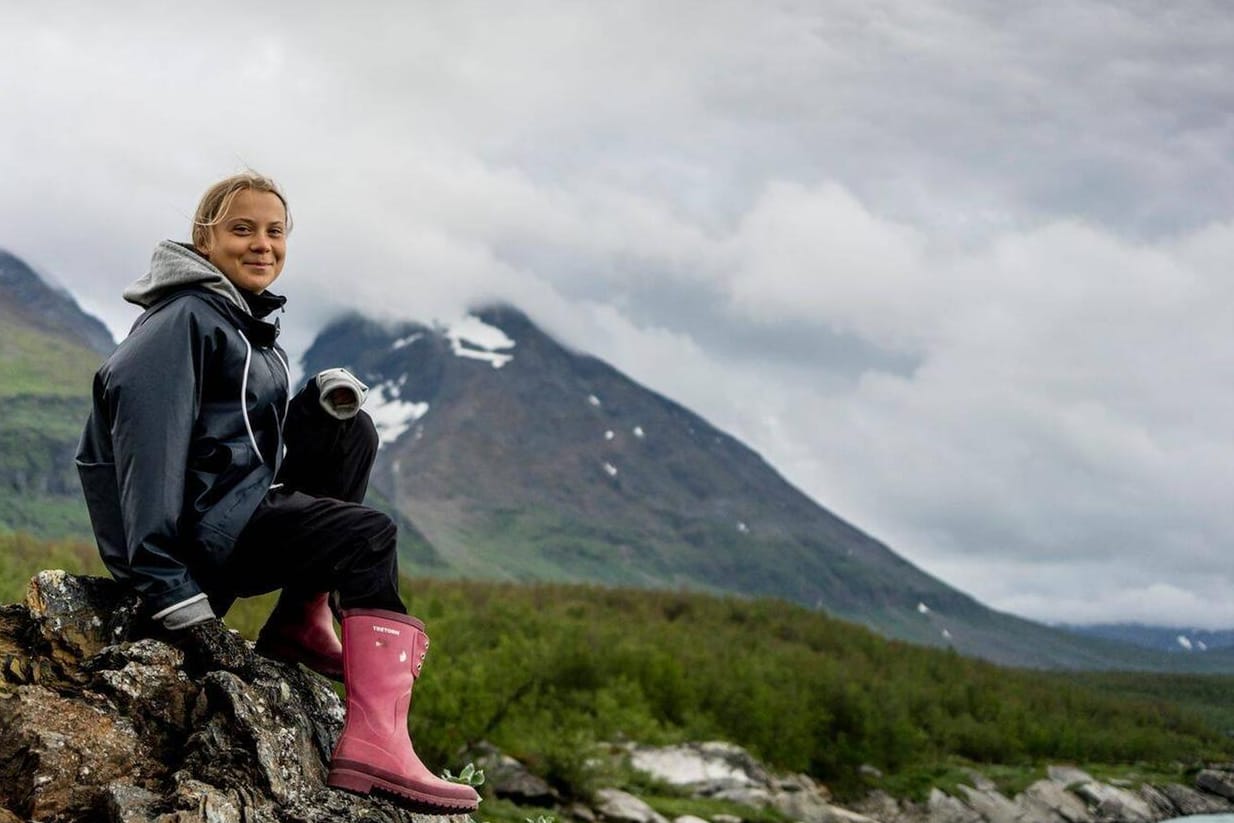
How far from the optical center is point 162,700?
527 centimetres

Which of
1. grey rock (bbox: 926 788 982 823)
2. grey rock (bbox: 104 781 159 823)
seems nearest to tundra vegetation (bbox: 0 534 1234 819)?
grey rock (bbox: 926 788 982 823)

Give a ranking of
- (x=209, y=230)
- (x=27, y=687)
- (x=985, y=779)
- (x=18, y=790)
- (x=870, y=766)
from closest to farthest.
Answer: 1. (x=18, y=790)
2. (x=27, y=687)
3. (x=209, y=230)
4. (x=870, y=766)
5. (x=985, y=779)

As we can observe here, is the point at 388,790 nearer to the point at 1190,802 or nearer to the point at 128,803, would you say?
the point at 128,803

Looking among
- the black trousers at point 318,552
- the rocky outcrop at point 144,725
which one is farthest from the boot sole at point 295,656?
the black trousers at point 318,552

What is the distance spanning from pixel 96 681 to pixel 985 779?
232 ft

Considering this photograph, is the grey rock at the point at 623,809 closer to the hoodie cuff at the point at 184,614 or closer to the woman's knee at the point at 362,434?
the woman's knee at the point at 362,434

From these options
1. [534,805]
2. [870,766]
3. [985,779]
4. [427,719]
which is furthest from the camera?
[985,779]

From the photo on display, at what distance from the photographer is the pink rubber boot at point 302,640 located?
6.21 meters

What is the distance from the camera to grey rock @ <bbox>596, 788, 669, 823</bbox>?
120 feet

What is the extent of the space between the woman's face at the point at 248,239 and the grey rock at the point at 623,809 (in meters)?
33.0

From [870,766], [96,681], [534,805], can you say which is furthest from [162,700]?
[870,766]

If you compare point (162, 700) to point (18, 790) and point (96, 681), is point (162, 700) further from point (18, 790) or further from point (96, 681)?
point (18, 790)

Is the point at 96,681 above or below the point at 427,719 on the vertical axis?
above

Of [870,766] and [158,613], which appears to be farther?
[870,766]
